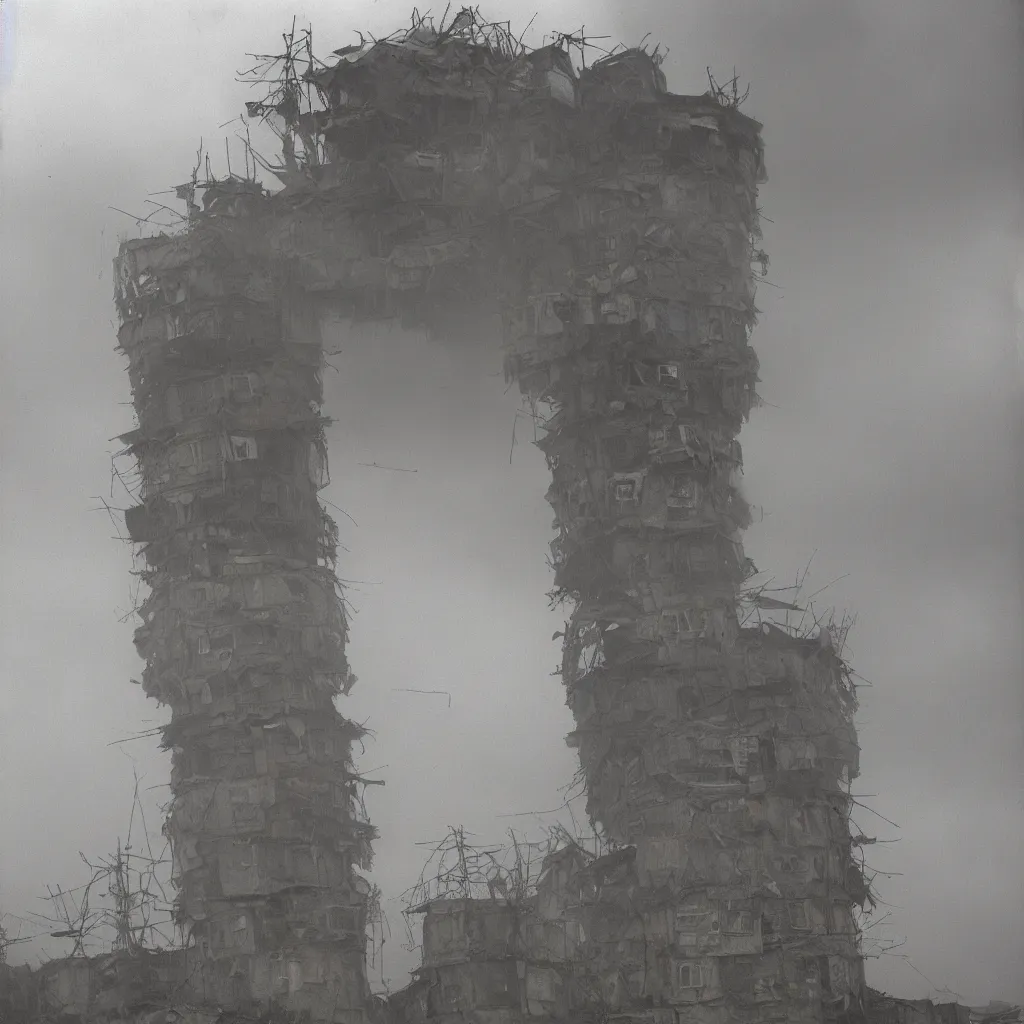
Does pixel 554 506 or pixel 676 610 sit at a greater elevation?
pixel 554 506

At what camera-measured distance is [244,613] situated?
4462 centimetres

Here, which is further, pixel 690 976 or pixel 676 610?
pixel 676 610

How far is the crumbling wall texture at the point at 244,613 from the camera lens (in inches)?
1695

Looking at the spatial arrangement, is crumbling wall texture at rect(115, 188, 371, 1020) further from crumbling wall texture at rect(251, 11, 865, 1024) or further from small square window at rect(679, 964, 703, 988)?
small square window at rect(679, 964, 703, 988)

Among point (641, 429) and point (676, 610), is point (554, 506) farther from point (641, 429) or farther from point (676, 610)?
point (676, 610)

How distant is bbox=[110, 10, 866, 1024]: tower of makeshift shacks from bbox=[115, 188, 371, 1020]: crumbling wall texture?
63 mm

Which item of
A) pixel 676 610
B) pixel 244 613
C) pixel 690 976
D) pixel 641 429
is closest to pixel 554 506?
pixel 641 429

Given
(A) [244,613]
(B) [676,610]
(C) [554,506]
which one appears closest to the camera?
Answer: (B) [676,610]

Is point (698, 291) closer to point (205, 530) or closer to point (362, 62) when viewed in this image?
point (362, 62)

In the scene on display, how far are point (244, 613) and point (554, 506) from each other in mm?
6762

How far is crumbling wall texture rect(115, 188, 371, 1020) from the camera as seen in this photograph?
1695 inches

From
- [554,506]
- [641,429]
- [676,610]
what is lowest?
[676,610]

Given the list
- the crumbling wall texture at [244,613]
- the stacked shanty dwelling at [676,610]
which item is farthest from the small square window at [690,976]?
the crumbling wall texture at [244,613]

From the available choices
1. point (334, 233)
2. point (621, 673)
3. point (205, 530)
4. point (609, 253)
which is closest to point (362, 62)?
point (334, 233)
